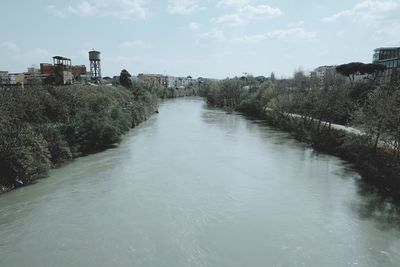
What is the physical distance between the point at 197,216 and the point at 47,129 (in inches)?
456

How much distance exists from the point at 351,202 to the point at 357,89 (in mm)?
25891

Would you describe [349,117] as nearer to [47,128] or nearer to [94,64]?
[47,128]

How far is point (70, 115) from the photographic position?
25.8m

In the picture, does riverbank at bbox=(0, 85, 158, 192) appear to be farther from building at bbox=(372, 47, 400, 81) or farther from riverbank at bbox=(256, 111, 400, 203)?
building at bbox=(372, 47, 400, 81)


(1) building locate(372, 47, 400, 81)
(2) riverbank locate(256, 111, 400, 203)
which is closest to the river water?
(2) riverbank locate(256, 111, 400, 203)

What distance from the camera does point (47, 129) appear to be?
20.3 m

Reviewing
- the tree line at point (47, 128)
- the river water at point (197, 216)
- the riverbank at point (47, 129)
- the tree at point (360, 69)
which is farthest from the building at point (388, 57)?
the riverbank at point (47, 129)

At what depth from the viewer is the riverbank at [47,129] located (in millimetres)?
16500

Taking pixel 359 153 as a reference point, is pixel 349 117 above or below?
above

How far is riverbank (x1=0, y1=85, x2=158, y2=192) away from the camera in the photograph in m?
16.5

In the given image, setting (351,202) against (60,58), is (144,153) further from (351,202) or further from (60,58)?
(60,58)

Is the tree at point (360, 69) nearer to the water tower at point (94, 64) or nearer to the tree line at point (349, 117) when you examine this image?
the tree line at point (349, 117)

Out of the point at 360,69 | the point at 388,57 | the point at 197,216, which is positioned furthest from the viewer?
the point at 388,57

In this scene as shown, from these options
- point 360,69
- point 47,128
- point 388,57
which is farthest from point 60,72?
point 388,57
